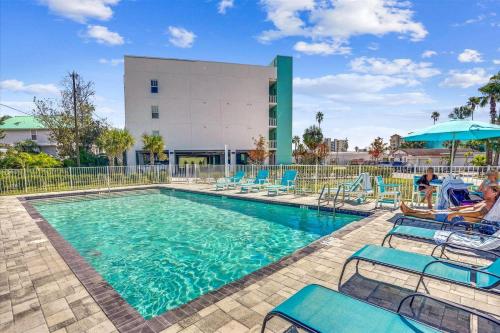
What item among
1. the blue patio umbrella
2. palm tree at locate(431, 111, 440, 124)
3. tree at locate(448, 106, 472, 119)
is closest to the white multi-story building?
the blue patio umbrella

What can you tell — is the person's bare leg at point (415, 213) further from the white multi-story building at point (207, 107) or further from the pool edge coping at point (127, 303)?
the white multi-story building at point (207, 107)

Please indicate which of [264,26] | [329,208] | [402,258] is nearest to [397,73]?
[264,26]

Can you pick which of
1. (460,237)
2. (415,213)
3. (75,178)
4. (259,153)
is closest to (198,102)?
(259,153)

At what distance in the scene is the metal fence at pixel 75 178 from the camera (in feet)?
43.3

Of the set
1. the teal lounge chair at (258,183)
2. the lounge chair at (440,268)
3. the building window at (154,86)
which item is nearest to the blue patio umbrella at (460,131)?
the lounge chair at (440,268)

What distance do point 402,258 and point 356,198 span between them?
703 centimetres

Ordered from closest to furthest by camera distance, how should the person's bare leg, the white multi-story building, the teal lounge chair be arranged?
the person's bare leg < the teal lounge chair < the white multi-story building

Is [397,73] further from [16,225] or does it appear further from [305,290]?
[16,225]

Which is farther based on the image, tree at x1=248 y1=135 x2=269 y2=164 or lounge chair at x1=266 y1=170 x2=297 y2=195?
tree at x1=248 y1=135 x2=269 y2=164

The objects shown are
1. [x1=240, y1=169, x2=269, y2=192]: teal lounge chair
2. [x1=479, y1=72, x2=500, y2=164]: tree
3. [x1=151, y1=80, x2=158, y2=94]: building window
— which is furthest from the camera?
[x1=479, y1=72, x2=500, y2=164]: tree

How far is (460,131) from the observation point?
6297 mm

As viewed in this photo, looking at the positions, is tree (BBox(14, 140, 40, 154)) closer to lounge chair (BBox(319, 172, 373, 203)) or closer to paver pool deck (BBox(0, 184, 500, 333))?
paver pool deck (BBox(0, 184, 500, 333))

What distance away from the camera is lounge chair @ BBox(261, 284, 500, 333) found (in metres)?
1.67

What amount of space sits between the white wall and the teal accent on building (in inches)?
54.8
